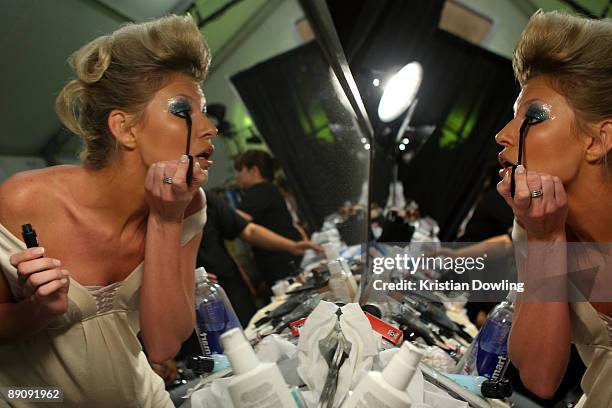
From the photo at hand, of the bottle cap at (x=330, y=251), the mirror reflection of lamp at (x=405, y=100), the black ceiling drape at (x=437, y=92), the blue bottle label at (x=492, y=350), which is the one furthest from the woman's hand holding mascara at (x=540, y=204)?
the mirror reflection of lamp at (x=405, y=100)

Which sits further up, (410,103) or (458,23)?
(458,23)

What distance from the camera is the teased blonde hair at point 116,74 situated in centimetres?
70

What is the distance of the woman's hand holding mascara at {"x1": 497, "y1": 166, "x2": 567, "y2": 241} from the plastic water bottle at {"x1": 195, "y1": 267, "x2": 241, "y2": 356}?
0.48m

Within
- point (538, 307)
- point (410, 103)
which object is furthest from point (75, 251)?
point (410, 103)

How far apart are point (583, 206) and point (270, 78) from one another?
0.74m

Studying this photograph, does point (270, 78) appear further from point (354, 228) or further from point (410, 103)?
point (410, 103)

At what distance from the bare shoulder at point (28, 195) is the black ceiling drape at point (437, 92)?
0.64 m

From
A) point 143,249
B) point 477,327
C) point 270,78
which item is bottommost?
point 477,327

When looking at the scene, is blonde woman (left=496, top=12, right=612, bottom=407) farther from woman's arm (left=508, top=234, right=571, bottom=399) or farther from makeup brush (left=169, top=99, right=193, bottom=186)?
makeup brush (left=169, top=99, right=193, bottom=186)

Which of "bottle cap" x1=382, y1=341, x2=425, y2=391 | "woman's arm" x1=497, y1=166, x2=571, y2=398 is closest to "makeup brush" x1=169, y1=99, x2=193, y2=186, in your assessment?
"bottle cap" x1=382, y1=341, x2=425, y2=391

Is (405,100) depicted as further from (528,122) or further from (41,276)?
(41,276)

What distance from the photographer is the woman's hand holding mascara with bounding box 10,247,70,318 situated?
0.68m

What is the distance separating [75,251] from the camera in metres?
0.73

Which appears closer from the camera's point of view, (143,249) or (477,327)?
(143,249)
